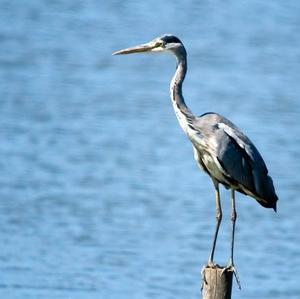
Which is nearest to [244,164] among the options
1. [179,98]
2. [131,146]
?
[179,98]

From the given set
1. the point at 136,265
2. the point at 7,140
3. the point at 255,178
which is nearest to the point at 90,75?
the point at 7,140

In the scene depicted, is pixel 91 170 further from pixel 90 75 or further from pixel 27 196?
pixel 90 75

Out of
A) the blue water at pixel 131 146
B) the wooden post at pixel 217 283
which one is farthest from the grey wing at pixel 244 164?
the blue water at pixel 131 146

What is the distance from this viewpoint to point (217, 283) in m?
7.12

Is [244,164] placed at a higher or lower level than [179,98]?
lower

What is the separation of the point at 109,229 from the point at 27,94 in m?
4.80

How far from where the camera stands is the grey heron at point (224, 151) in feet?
25.7

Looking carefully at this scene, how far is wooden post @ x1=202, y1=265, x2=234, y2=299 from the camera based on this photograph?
279 inches

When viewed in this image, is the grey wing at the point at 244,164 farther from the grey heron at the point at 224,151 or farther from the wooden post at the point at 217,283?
the wooden post at the point at 217,283

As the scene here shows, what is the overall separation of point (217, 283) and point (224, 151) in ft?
3.40

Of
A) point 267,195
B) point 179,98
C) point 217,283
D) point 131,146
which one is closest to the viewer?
point 217,283

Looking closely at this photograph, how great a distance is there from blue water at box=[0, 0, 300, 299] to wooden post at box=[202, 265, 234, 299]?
11.1ft

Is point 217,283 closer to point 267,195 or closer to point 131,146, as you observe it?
point 267,195

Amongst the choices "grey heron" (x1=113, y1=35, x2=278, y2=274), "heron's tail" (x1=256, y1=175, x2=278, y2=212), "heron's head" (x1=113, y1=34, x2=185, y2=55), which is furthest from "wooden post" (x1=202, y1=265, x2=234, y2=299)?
"heron's head" (x1=113, y1=34, x2=185, y2=55)
